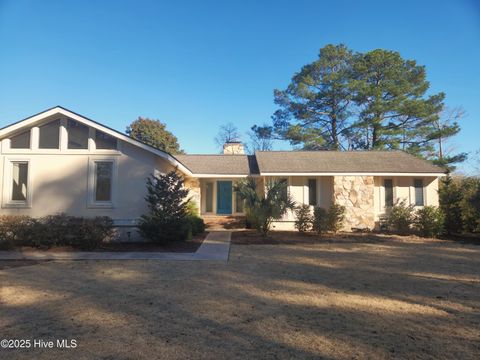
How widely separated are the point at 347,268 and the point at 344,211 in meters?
7.97

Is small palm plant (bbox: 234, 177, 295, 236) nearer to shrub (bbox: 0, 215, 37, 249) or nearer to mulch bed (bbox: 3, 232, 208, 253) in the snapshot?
mulch bed (bbox: 3, 232, 208, 253)

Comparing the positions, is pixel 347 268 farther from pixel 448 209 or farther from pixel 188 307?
pixel 448 209

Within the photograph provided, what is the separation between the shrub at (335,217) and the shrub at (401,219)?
2574mm

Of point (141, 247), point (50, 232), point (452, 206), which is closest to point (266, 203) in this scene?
point (141, 247)

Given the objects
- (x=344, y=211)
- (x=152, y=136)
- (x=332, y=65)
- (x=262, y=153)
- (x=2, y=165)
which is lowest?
(x=344, y=211)

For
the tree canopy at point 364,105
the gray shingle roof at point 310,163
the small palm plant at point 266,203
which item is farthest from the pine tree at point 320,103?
the small palm plant at point 266,203

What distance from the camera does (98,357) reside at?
11.2ft

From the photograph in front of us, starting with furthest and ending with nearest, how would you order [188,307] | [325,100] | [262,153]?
1. [325,100]
2. [262,153]
3. [188,307]

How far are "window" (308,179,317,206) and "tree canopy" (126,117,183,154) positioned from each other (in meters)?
26.8

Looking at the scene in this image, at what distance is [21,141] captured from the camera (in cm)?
1238

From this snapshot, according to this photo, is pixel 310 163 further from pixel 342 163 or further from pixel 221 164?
pixel 221 164

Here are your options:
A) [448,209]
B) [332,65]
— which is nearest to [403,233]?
[448,209]

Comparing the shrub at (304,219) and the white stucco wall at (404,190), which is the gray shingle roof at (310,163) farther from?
the shrub at (304,219)

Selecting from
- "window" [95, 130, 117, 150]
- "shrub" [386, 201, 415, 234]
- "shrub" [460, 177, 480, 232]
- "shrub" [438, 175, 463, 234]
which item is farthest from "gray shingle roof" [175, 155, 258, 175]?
"shrub" [460, 177, 480, 232]
